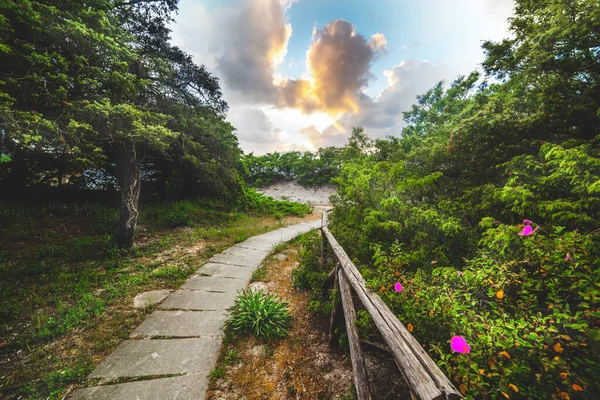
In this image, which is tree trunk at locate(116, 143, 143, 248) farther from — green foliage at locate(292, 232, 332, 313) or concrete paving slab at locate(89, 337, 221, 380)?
green foliage at locate(292, 232, 332, 313)

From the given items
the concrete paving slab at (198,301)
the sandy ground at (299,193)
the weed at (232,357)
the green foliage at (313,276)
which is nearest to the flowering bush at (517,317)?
the green foliage at (313,276)

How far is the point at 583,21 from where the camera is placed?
3.92 m

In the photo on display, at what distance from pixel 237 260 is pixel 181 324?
272 cm

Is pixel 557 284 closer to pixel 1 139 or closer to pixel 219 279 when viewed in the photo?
pixel 219 279

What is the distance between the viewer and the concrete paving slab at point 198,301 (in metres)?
3.92

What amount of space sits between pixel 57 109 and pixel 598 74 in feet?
33.6

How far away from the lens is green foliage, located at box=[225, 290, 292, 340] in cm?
340

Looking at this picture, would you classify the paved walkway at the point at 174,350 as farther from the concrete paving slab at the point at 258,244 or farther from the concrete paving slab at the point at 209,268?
the concrete paving slab at the point at 258,244

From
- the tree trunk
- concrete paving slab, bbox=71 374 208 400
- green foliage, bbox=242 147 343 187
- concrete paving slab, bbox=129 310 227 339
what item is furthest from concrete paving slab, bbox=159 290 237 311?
green foliage, bbox=242 147 343 187

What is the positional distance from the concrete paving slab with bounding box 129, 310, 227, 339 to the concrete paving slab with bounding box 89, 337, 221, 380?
0.47 feet

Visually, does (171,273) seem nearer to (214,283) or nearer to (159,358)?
(214,283)

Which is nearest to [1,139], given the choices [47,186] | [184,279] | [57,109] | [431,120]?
[57,109]

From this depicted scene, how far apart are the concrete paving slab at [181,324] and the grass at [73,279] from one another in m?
0.23

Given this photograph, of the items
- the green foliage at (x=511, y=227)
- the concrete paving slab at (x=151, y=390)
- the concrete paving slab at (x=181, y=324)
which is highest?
the green foliage at (x=511, y=227)
